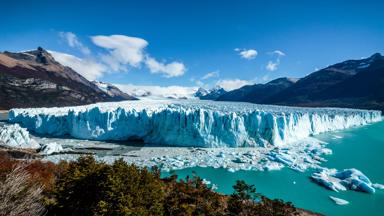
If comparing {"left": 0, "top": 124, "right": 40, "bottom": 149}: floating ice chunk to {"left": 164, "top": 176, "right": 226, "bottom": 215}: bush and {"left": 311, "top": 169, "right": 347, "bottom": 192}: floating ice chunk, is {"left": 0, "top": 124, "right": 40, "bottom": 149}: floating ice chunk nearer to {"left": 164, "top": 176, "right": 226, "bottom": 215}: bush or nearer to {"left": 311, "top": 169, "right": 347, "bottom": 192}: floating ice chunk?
{"left": 164, "top": 176, "right": 226, "bottom": 215}: bush

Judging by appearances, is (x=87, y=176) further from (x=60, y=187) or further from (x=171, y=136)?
(x=171, y=136)

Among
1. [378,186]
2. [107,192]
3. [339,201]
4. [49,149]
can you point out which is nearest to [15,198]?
[107,192]

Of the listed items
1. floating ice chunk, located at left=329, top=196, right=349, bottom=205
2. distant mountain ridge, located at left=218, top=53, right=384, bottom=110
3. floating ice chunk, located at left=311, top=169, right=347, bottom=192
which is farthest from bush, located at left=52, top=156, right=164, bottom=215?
distant mountain ridge, located at left=218, top=53, right=384, bottom=110

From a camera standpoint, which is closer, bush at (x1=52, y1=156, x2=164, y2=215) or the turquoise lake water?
bush at (x1=52, y1=156, x2=164, y2=215)

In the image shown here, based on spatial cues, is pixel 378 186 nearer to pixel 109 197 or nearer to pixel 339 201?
pixel 339 201

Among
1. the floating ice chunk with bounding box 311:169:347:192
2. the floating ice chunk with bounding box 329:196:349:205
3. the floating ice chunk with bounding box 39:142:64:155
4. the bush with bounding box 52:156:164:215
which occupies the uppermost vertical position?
the bush with bounding box 52:156:164:215

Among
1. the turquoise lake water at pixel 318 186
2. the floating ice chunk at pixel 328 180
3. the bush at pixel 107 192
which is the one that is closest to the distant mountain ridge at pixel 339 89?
the turquoise lake water at pixel 318 186

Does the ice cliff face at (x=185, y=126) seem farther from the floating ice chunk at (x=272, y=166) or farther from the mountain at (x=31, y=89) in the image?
the mountain at (x=31, y=89)
